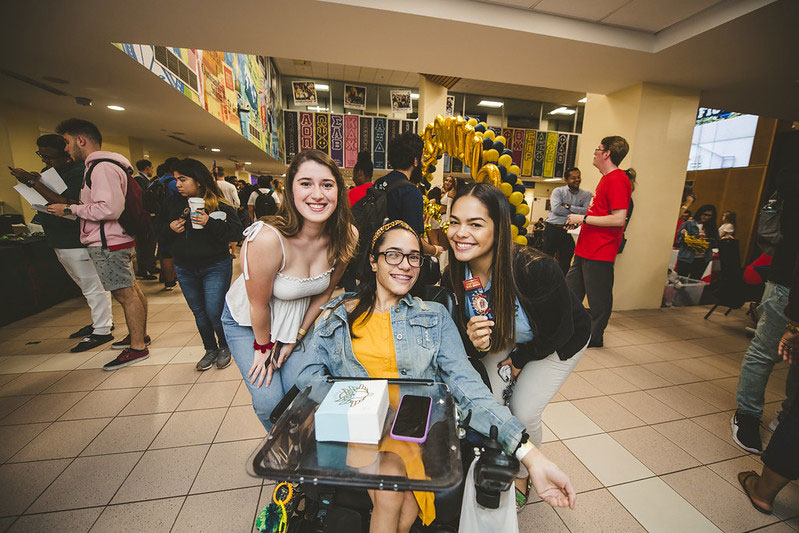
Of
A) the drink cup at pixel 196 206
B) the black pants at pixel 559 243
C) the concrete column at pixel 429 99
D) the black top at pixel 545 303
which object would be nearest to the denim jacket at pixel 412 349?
the black top at pixel 545 303

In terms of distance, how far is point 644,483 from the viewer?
168 cm

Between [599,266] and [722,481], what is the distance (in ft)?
5.57

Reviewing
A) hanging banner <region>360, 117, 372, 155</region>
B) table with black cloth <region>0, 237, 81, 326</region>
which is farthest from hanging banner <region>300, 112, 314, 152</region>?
table with black cloth <region>0, 237, 81, 326</region>

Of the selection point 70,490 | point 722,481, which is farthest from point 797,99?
point 70,490

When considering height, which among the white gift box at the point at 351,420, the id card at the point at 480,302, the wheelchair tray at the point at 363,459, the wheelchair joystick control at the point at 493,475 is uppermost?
the id card at the point at 480,302

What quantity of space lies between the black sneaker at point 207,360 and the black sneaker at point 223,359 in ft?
0.12

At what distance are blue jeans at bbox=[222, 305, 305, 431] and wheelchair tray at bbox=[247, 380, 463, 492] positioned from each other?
52 cm

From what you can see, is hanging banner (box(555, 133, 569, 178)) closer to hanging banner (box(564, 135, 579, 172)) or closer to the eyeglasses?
hanging banner (box(564, 135, 579, 172))

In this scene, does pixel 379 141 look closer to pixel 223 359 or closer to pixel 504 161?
pixel 504 161

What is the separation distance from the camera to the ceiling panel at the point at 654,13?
2.49 m

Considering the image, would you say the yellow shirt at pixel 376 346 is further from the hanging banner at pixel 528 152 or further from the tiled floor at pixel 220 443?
the hanging banner at pixel 528 152

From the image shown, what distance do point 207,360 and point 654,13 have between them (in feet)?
15.3

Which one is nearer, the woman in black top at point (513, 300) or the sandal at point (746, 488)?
the woman in black top at point (513, 300)

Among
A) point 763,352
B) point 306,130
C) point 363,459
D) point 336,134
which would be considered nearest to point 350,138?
point 336,134
